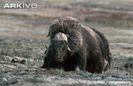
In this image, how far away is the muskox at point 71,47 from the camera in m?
12.5

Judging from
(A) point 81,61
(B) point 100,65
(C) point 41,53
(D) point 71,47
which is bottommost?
(C) point 41,53

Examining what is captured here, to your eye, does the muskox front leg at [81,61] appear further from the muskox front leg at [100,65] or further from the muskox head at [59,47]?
the muskox front leg at [100,65]

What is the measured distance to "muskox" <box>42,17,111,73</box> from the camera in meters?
12.5

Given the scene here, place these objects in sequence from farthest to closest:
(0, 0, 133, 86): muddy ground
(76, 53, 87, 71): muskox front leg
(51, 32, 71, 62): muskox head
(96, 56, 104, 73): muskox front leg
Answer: (96, 56, 104, 73): muskox front leg, (76, 53, 87, 71): muskox front leg, (51, 32, 71, 62): muskox head, (0, 0, 133, 86): muddy ground

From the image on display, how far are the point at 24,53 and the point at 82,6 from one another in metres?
34.2

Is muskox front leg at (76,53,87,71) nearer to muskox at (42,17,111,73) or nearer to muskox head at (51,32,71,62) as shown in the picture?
muskox at (42,17,111,73)

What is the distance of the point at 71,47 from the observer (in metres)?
12.8

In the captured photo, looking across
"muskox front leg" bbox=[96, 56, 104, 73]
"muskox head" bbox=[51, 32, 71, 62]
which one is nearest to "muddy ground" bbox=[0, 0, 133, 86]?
"muskox front leg" bbox=[96, 56, 104, 73]

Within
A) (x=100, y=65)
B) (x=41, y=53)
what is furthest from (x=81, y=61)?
(x=41, y=53)

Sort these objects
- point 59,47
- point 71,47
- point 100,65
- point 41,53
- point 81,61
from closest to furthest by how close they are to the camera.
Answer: point 59,47 < point 71,47 < point 81,61 < point 100,65 < point 41,53

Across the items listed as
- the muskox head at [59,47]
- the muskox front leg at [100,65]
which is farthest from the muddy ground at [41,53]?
the muskox head at [59,47]

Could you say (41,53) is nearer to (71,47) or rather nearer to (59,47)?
(71,47)

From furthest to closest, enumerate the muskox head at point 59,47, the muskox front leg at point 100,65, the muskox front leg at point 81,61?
the muskox front leg at point 100,65 → the muskox front leg at point 81,61 → the muskox head at point 59,47

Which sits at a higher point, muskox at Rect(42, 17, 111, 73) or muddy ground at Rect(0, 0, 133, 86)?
muskox at Rect(42, 17, 111, 73)
